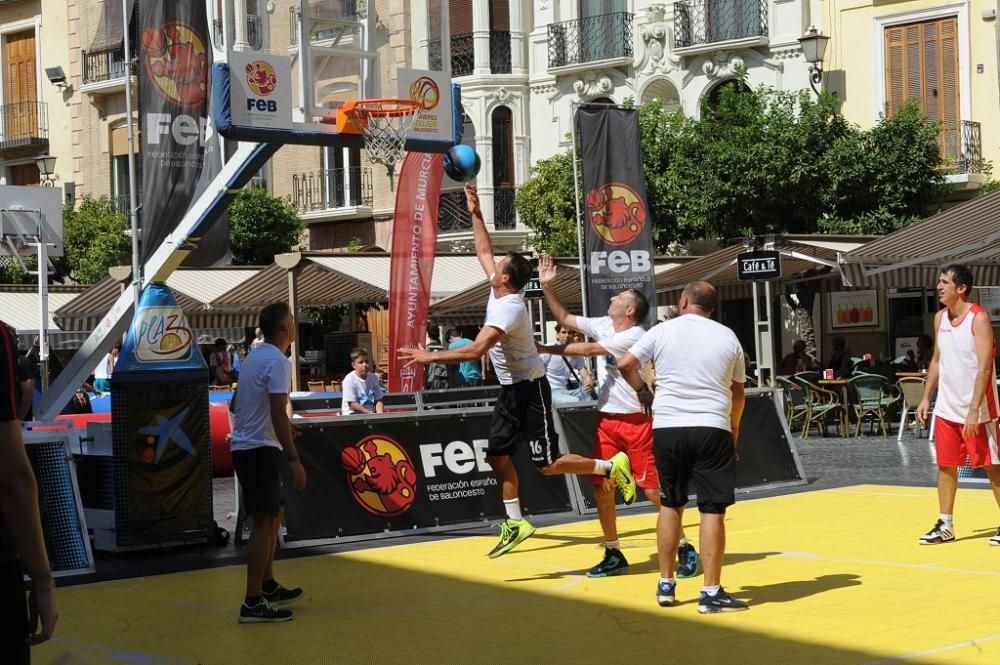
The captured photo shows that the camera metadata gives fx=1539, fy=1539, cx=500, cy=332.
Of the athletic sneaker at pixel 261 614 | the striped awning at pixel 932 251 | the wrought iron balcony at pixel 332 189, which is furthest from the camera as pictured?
the wrought iron balcony at pixel 332 189

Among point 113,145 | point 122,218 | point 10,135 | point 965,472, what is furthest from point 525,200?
point 965,472

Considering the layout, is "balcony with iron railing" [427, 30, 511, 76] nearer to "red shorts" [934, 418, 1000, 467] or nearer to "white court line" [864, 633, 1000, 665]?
"red shorts" [934, 418, 1000, 467]

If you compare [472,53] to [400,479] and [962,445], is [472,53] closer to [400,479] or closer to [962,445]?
[400,479]

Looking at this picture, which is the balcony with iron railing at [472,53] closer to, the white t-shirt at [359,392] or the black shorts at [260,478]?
the white t-shirt at [359,392]

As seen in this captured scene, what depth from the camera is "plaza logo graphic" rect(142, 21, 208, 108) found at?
14078 mm

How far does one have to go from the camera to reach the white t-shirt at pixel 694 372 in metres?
8.20

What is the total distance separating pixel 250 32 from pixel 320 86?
1.20 meters

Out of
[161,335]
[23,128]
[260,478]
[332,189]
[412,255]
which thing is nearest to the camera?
[260,478]

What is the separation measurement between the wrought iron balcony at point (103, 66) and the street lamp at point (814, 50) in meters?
20.6

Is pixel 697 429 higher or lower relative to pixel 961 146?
lower

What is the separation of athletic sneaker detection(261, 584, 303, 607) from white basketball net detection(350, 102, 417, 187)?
6.28 metres

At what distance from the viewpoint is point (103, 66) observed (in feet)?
147

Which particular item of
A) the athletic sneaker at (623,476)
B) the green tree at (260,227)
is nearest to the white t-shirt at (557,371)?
the athletic sneaker at (623,476)

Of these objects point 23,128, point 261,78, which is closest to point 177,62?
point 261,78
